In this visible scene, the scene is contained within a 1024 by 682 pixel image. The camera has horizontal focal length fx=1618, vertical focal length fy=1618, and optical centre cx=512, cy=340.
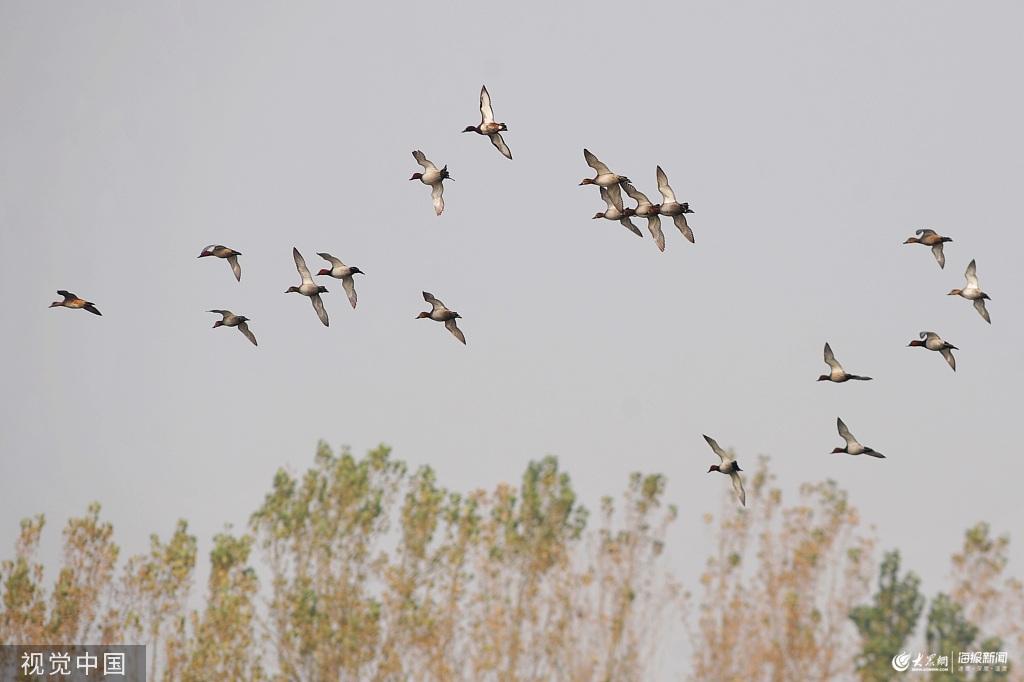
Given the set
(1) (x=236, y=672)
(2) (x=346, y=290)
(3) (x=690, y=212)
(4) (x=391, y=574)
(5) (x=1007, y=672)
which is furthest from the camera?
(5) (x=1007, y=672)

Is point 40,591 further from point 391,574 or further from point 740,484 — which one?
point 740,484

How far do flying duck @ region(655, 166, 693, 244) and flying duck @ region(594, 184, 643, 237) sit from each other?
2.31 ft

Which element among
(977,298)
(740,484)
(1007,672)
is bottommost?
(1007,672)

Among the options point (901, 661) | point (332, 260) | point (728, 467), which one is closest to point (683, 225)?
point (728, 467)

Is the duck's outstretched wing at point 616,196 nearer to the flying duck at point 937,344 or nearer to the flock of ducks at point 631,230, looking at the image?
the flock of ducks at point 631,230

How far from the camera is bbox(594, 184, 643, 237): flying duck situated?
29.8 m

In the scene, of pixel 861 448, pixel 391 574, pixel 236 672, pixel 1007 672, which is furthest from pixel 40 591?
pixel 1007 672

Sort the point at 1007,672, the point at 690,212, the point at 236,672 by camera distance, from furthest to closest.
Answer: the point at 1007,672
the point at 236,672
the point at 690,212

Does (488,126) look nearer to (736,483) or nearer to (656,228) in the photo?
(656,228)

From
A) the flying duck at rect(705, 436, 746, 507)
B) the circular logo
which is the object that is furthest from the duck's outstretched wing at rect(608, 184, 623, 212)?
the circular logo

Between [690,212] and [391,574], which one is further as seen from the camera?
[391,574]

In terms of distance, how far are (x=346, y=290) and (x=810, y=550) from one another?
67.9 ft

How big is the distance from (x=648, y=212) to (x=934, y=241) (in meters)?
5.51

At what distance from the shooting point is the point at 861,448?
29.1 meters
